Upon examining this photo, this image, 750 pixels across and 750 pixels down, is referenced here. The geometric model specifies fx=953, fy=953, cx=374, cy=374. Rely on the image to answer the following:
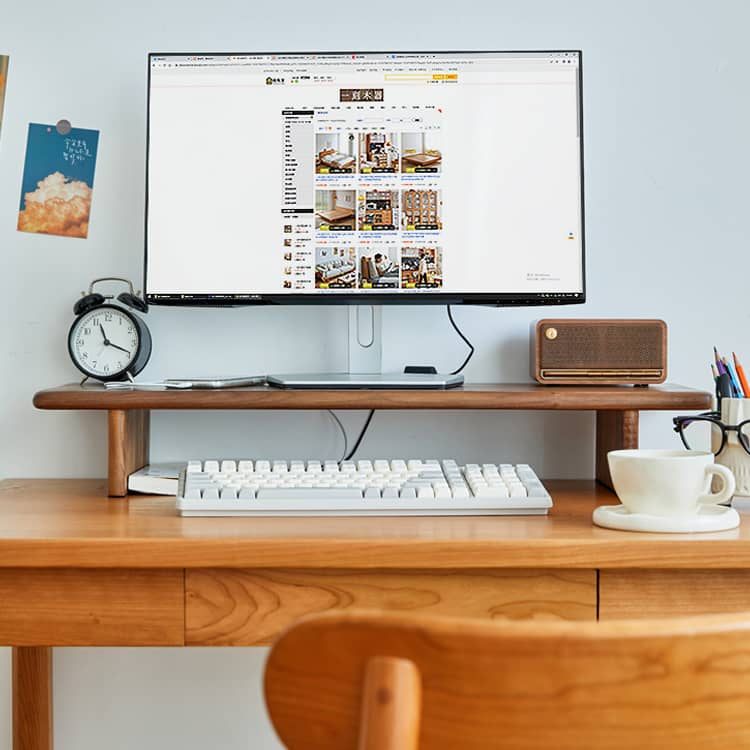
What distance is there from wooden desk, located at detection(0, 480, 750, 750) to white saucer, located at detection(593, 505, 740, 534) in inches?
0.9

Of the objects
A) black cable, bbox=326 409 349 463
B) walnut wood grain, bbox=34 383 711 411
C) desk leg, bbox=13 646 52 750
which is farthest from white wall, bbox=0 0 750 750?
walnut wood grain, bbox=34 383 711 411

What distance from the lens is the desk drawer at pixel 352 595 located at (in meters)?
1.02

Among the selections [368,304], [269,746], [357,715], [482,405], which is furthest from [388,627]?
[269,746]

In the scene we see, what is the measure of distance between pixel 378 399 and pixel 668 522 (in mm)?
432

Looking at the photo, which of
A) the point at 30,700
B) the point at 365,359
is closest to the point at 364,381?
the point at 365,359

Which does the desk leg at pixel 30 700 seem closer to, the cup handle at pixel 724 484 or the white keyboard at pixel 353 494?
the white keyboard at pixel 353 494

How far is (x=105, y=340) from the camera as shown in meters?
1.50

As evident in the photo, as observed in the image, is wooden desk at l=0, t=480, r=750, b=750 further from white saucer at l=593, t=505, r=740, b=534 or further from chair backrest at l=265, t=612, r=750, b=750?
chair backrest at l=265, t=612, r=750, b=750

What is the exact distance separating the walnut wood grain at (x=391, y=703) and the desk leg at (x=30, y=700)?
1166 millimetres

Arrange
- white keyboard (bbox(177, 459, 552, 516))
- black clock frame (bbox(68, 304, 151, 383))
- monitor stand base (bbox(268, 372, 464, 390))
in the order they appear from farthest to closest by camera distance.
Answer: black clock frame (bbox(68, 304, 151, 383)), monitor stand base (bbox(268, 372, 464, 390)), white keyboard (bbox(177, 459, 552, 516))

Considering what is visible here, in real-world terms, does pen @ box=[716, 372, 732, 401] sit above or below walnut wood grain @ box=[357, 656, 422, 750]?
above

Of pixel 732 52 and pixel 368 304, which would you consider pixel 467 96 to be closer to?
pixel 368 304

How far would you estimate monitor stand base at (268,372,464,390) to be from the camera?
53.5 inches

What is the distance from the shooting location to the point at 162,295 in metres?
1.44
